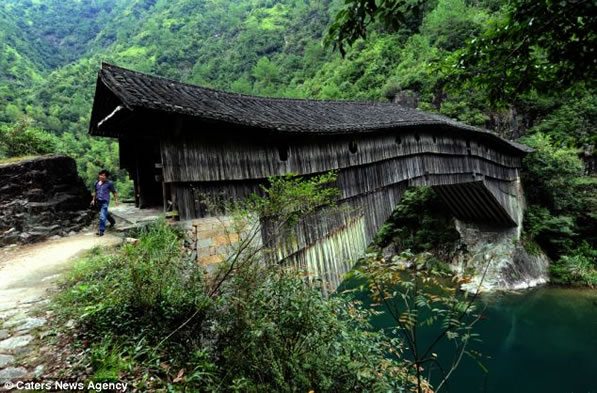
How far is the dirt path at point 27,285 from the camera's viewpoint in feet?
9.05

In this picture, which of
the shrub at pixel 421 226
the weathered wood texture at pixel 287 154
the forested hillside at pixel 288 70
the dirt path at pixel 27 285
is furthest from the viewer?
the shrub at pixel 421 226

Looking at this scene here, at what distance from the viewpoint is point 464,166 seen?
1262 cm

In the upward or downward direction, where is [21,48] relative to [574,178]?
upward

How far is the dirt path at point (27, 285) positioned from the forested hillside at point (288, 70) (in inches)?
159

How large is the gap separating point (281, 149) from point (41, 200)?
537 cm

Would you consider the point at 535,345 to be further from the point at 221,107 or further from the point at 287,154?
the point at 221,107

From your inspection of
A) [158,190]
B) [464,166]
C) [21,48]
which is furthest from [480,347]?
[21,48]

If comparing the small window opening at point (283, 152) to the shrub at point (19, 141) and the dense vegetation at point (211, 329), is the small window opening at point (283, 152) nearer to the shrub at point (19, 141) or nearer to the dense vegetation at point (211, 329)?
the dense vegetation at point (211, 329)

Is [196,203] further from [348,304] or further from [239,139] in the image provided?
[348,304]

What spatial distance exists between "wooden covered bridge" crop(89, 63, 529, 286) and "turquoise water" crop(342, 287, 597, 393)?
202 inches

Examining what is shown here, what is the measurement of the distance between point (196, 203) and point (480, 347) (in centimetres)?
1069

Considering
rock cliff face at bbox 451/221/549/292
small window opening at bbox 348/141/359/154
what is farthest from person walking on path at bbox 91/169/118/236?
rock cliff face at bbox 451/221/549/292

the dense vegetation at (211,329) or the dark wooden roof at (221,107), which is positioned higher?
the dark wooden roof at (221,107)

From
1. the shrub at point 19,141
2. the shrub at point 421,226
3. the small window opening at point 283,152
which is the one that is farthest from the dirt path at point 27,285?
the shrub at point 421,226
